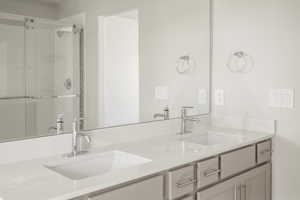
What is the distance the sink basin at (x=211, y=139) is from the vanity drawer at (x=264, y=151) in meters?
0.19

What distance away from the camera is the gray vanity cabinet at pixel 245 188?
72.5 inches

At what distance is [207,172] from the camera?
1.78 metres

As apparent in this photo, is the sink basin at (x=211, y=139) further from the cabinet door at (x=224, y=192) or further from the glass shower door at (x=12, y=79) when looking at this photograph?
the glass shower door at (x=12, y=79)

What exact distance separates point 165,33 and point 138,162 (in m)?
1.14

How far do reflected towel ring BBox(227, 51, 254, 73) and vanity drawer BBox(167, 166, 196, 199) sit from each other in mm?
1107

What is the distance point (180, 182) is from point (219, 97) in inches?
46.4

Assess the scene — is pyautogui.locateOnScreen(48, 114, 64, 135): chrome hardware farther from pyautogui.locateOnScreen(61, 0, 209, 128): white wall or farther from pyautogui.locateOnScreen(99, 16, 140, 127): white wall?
pyautogui.locateOnScreen(99, 16, 140, 127): white wall

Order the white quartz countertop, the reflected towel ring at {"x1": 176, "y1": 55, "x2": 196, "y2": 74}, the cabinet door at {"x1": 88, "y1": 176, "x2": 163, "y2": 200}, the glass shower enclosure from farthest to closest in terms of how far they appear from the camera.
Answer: the reflected towel ring at {"x1": 176, "y1": 55, "x2": 196, "y2": 74} < the glass shower enclosure < the cabinet door at {"x1": 88, "y1": 176, "x2": 163, "y2": 200} < the white quartz countertop

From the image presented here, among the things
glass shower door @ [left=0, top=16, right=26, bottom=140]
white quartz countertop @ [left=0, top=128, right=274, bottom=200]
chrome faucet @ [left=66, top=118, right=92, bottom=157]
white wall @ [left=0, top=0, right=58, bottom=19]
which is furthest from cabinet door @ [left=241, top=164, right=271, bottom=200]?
white wall @ [left=0, top=0, right=58, bottom=19]

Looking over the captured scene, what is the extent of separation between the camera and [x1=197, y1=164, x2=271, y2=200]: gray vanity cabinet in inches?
72.5

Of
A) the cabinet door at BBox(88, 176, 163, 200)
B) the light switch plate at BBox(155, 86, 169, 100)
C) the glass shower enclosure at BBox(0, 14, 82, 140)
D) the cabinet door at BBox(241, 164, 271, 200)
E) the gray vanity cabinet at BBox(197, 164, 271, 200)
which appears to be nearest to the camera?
the cabinet door at BBox(88, 176, 163, 200)

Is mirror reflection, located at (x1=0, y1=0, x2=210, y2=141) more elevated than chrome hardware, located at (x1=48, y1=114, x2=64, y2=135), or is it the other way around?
mirror reflection, located at (x1=0, y1=0, x2=210, y2=141)

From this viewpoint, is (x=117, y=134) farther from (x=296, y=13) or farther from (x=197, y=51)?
(x=296, y=13)

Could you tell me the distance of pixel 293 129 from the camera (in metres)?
2.23
